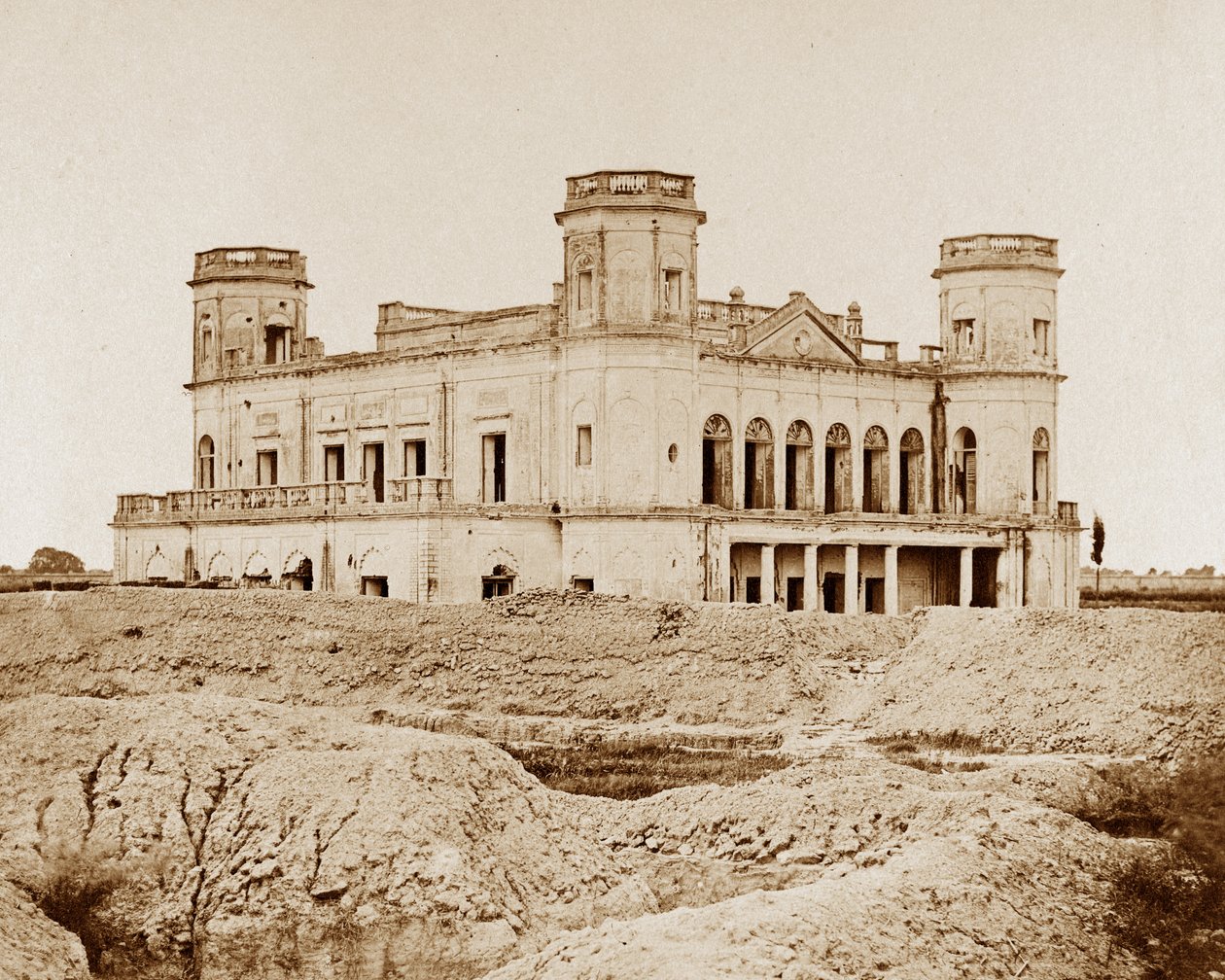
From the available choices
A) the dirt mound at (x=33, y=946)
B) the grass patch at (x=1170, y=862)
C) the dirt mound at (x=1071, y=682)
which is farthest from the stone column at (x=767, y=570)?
the dirt mound at (x=33, y=946)

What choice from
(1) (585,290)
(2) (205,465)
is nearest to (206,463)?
(2) (205,465)

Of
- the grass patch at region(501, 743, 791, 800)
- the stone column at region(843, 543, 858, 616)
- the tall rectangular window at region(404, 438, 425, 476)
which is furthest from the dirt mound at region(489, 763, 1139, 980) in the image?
the tall rectangular window at region(404, 438, 425, 476)

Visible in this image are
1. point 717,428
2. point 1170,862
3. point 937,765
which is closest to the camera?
point 1170,862

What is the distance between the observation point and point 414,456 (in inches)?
2056

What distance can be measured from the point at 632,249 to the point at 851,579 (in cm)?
1024

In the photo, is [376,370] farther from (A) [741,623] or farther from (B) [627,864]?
(B) [627,864]

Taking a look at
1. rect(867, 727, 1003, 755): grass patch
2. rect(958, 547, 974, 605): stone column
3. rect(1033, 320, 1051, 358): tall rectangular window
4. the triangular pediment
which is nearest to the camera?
rect(867, 727, 1003, 755): grass patch

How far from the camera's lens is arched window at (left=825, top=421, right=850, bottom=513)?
173 feet

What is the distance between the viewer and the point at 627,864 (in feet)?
66.8

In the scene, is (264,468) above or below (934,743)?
above

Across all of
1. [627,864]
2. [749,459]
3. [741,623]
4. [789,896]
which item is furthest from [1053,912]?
[749,459]

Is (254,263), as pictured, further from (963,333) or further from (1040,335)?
(1040,335)

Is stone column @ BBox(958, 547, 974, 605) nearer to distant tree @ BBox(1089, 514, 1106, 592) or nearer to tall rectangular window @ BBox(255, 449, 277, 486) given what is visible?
distant tree @ BBox(1089, 514, 1106, 592)

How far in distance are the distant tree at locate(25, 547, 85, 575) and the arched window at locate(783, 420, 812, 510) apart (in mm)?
47445
